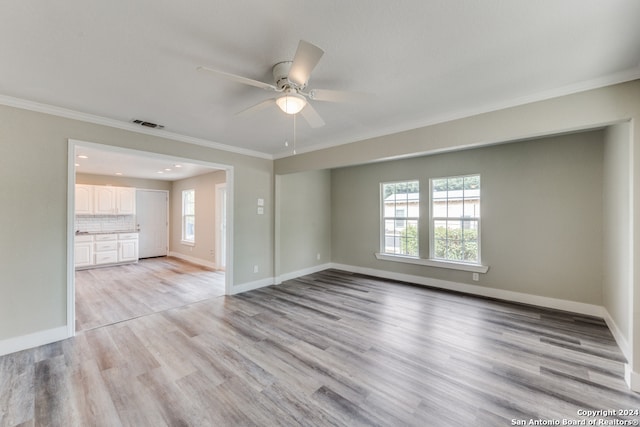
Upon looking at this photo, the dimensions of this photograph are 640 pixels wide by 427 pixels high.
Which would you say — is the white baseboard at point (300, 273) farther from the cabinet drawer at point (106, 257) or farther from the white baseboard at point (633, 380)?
the cabinet drawer at point (106, 257)

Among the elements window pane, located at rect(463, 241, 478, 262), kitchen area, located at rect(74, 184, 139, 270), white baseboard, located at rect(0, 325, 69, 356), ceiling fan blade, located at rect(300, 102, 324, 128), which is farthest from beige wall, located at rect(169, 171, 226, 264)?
window pane, located at rect(463, 241, 478, 262)

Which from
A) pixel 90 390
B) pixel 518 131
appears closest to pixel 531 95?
pixel 518 131

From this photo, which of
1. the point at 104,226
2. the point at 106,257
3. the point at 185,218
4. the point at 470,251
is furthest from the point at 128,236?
the point at 470,251

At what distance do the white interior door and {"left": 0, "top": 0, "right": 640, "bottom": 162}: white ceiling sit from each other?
5967mm

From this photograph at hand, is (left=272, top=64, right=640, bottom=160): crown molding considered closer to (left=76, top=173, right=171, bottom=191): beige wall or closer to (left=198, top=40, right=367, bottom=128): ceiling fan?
(left=198, top=40, right=367, bottom=128): ceiling fan

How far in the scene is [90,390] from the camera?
2.05 m

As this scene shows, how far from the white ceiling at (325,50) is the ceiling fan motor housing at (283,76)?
0.05 meters

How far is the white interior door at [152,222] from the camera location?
26.2ft

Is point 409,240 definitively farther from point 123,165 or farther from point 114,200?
point 114,200

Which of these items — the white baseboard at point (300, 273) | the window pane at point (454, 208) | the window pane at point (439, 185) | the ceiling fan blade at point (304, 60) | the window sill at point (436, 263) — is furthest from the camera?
the white baseboard at point (300, 273)

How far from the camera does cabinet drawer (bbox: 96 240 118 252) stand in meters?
6.69

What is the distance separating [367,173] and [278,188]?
2.02 metres

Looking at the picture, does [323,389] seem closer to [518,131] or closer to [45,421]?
[45,421]

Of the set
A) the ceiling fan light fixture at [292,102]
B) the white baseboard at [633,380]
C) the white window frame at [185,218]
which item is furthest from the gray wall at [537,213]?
the white window frame at [185,218]
